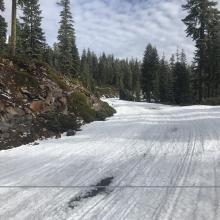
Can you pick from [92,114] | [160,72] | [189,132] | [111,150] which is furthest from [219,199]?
[160,72]

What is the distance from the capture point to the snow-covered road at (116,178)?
7.44m

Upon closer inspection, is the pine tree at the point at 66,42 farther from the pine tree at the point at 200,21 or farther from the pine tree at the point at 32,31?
the pine tree at the point at 200,21

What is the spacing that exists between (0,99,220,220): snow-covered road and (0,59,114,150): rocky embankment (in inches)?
57.5

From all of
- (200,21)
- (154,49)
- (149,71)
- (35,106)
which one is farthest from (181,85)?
(35,106)

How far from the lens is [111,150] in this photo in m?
12.9

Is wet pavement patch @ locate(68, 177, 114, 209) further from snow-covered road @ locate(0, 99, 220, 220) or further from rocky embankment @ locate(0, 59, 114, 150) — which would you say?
rocky embankment @ locate(0, 59, 114, 150)

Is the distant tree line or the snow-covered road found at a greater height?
the distant tree line

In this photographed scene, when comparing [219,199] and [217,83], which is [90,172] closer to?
[219,199]

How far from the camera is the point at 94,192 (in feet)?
28.4

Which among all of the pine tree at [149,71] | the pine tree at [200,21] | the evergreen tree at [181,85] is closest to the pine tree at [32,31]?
the pine tree at [200,21]

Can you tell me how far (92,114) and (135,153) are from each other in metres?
12.1

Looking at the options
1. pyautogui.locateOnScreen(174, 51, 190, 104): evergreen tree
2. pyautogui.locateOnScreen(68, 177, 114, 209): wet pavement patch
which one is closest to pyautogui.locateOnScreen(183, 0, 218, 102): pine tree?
pyautogui.locateOnScreen(174, 51, 190, 104): evergreen tree

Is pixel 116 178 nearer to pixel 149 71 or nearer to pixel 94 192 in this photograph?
pixel 94 192

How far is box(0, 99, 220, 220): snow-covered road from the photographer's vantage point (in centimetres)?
744
